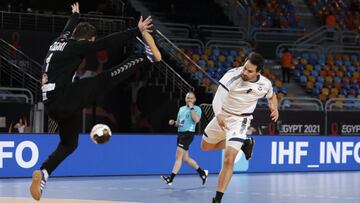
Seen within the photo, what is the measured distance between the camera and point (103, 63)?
1201 inches

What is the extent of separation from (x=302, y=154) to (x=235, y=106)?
33.6 feet

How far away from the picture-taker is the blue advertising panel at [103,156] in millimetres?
19469

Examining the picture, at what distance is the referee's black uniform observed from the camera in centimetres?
1184

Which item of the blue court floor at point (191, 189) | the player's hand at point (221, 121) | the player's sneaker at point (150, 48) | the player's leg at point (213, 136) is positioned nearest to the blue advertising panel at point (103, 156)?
the blue court floor at point (191, 189)

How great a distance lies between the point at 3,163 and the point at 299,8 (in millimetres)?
22642

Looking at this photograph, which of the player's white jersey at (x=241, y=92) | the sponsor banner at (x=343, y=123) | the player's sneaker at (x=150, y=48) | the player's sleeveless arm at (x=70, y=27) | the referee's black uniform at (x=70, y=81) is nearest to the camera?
the referee's black uniform at (x=70, y=81)

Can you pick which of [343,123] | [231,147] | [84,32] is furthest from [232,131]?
[343,123]

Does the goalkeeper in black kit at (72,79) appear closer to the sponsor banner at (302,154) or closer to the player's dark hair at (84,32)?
the player's dark hair at (84,32)

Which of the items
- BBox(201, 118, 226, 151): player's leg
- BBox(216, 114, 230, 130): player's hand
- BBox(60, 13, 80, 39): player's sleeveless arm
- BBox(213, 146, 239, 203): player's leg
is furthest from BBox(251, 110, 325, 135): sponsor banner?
BBox(60, 13, 80, 39): player's sleeveless arm

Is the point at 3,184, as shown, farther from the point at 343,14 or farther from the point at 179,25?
the point at 343,14

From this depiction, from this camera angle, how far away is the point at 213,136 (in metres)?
14.1

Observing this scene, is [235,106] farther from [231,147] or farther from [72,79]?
[72,79]

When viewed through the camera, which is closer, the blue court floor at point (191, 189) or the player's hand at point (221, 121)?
the player's hand at point (221, 121)

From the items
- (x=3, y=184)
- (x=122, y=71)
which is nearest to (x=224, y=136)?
(x=122, y=71)
